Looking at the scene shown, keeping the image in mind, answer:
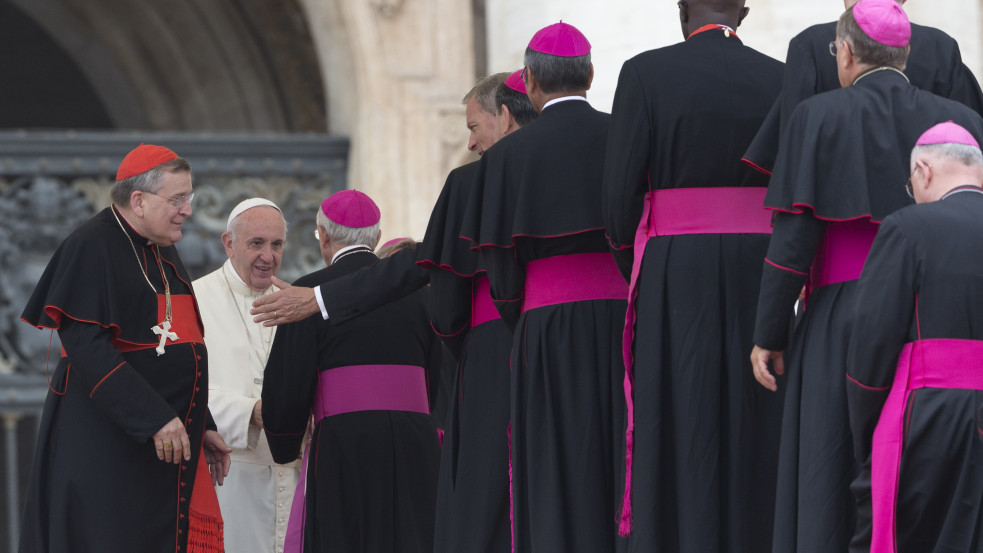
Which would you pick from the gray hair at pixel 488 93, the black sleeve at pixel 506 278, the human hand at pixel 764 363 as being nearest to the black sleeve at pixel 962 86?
the human hand at pixel 764 363

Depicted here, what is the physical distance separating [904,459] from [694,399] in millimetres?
644

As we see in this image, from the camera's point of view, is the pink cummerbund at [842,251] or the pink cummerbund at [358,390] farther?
the pink cummerbund at [358,390]

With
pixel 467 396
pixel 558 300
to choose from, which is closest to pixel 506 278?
pixel 558 300

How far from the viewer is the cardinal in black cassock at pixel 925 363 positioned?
12.6ft

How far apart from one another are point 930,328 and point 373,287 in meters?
2.00

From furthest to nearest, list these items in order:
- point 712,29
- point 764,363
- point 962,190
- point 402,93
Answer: point 402,93
point 712,29
point 764,363
point 962,190

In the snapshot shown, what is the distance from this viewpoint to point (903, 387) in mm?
3900

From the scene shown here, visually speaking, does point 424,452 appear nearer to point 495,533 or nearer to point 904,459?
point 495,533

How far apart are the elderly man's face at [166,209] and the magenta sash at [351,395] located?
774mm

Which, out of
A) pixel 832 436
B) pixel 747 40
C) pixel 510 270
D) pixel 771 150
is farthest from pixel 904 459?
pixel 747 40

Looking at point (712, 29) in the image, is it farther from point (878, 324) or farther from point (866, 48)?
point (878, 324)

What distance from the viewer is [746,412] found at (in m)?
4.38

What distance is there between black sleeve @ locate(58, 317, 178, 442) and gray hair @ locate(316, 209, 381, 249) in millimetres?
1064

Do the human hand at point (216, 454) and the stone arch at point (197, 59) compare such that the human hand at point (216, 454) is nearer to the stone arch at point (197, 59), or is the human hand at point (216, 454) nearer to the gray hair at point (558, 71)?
the gray hair at point (558, 71)
